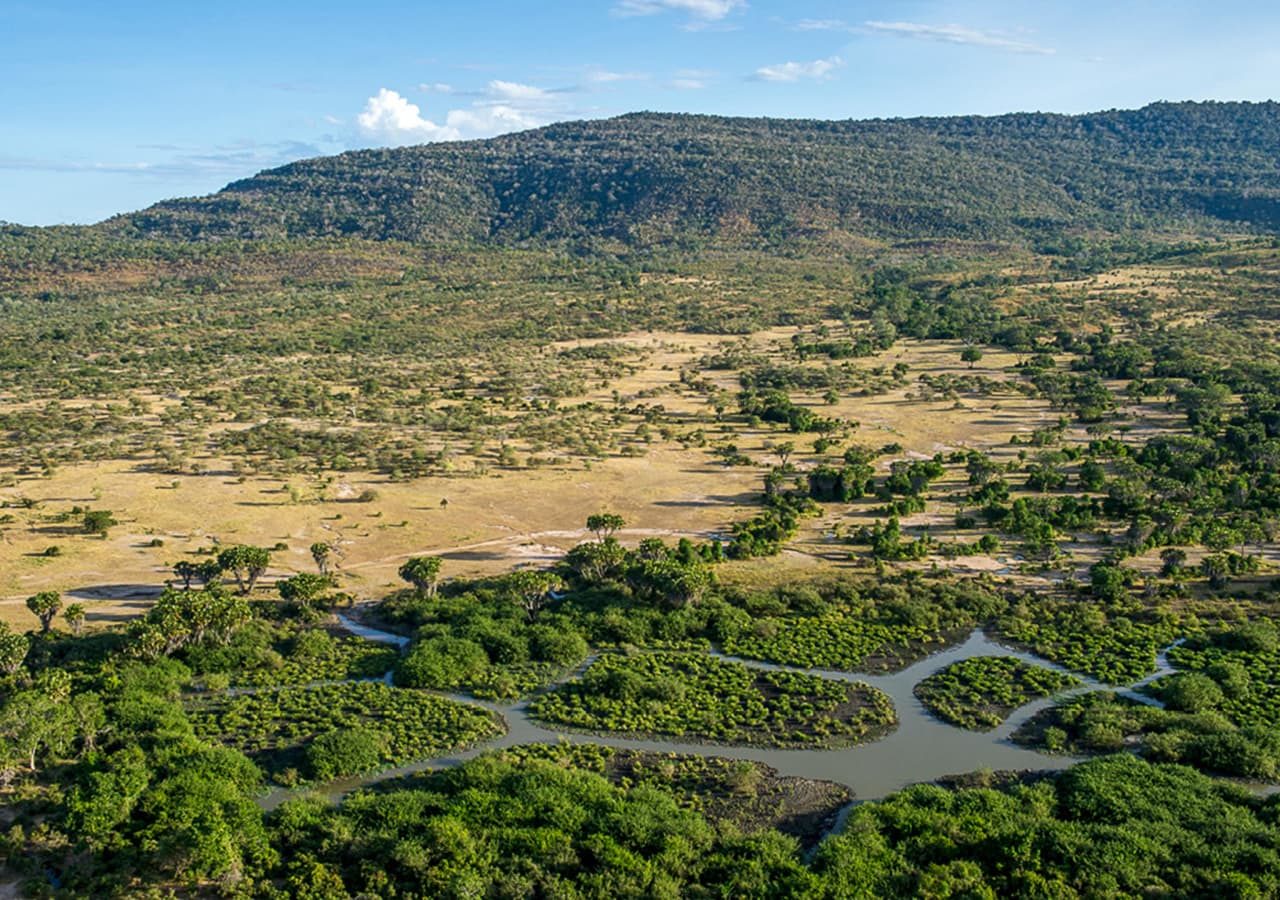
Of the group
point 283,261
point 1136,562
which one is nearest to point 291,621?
point 1136,562

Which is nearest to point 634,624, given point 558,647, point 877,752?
point 558,647

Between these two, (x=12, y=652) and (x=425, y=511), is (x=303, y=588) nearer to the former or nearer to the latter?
(x=12, y=652)

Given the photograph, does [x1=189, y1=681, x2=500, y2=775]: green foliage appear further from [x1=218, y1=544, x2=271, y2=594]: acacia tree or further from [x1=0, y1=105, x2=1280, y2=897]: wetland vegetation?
[x1=218, y1=544, x2=271, y2=594]: acacia tree

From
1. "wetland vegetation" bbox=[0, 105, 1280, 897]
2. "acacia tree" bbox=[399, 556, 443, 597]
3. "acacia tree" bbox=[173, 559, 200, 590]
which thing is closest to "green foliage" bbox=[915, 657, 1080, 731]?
"wetland vegetation" bbox=[0, 105, 1280, 897]

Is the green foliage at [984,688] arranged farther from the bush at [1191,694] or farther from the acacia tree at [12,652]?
the acacia tree at [12,652]

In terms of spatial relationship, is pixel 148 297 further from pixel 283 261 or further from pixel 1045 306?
pixel 1045 306

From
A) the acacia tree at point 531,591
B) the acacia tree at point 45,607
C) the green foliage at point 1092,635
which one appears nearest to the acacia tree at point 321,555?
the acacia tree at point 531,591
